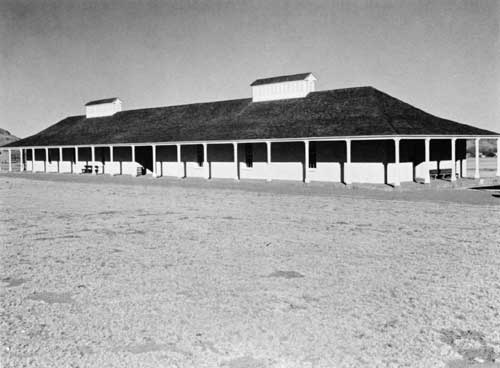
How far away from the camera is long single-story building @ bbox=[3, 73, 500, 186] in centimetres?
2641

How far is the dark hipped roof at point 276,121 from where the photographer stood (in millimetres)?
26750

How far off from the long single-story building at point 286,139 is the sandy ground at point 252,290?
11.5 metres

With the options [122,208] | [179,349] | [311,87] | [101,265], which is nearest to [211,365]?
[179,349]

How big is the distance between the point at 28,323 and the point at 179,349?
206 cm

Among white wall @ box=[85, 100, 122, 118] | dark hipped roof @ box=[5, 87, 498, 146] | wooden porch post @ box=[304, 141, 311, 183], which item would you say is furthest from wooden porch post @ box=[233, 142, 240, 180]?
white wall @ box=[85, 100, 122, 118]

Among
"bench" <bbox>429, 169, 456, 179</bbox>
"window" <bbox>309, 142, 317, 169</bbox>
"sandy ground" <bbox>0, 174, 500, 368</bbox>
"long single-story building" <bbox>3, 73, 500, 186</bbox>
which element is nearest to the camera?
"sandy ground" <bbox>0, 174, 500, 368</bbox>

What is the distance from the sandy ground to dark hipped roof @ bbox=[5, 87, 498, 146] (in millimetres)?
12343

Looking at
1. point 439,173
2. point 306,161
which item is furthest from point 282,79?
point 439,173

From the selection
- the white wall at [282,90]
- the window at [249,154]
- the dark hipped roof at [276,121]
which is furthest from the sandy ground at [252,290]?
the white wall at [282,90]

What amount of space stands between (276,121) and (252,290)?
2456 cm

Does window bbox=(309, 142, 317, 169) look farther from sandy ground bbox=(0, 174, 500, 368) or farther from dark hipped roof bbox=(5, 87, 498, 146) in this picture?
sandy ground bbox=(0, 174, 500, 368)

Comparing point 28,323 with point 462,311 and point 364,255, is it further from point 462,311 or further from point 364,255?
point 364,255

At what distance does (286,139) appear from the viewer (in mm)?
27703

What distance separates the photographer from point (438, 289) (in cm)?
714
